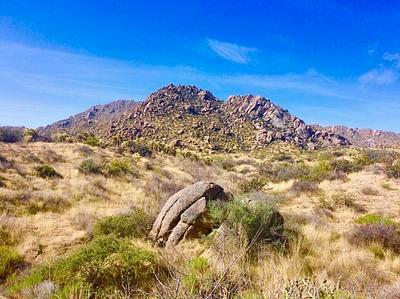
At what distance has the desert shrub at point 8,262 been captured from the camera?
Answer: 696 cm

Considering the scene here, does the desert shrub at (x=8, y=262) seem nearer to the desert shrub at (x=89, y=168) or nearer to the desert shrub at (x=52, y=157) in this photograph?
the desert shrub at (x=89, y=168)

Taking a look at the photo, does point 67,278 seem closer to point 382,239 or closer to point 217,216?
point 217,216

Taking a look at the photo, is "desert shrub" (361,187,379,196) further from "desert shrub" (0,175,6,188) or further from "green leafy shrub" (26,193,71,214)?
"desert shrub" (0,175,6,188)

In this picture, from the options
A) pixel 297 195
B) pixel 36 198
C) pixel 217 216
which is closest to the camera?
pixel 217 216

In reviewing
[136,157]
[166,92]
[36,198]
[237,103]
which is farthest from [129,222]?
[237,103]

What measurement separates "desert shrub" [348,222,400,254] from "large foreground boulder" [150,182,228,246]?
3589 mm

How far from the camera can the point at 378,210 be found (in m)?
14.3

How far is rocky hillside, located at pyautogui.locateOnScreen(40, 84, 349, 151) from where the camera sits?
6189cm

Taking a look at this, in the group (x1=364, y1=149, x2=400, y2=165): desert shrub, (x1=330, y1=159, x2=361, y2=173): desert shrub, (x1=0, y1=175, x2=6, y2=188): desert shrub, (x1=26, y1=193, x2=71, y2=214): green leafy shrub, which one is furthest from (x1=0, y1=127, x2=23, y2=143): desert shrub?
(x1=364, y1=149, x2=400, y2=165): desert shrub

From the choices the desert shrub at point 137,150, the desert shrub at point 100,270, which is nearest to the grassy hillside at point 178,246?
the desert shrub at point 100,270

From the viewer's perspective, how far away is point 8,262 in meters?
7.29

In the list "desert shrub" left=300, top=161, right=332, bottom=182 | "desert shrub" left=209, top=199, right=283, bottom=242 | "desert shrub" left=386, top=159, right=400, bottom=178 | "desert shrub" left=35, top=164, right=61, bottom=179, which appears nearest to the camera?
"desert shrub" left=209, top=199, right=283, bottom=242

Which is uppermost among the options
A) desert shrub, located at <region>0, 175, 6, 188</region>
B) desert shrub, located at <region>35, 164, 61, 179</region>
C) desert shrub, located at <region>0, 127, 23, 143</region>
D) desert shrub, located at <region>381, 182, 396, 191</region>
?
desert shrub, located at <region>0, 127, 23, 143</region>

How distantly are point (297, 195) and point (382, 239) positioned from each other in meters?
9.26
